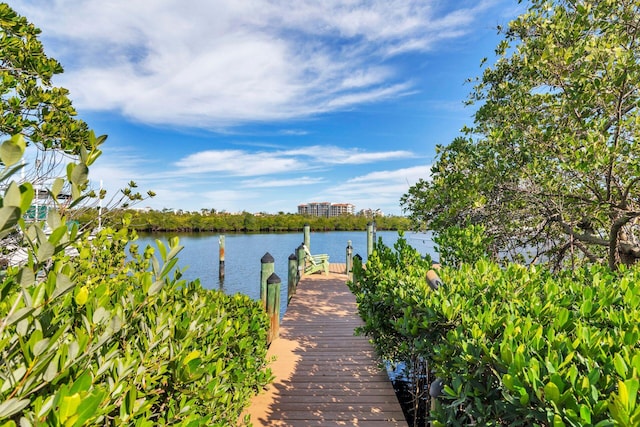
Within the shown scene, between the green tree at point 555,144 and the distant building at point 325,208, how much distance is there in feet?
338

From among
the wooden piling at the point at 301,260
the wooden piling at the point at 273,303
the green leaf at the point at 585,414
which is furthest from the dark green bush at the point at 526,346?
the wooden piling at the point at 301,260

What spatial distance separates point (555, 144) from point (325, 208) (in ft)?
367

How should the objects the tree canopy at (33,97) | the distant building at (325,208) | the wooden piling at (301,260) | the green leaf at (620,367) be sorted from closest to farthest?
1. the green leaf at (620,367)
2. the tree canopy at (33,97)
3. the wooden piling at (301,260)
4. the distant building at (325,208)

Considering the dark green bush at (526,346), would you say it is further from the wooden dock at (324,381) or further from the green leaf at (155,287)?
the green leaf at (155,287)

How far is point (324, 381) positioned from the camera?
13.6ft

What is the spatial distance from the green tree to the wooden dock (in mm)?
2763

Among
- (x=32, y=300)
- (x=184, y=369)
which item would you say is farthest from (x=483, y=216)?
(x=32, y=300)

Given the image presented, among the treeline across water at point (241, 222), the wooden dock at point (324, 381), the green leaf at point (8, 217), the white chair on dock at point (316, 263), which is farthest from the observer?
Result: the treeline across water at point (241, 222)

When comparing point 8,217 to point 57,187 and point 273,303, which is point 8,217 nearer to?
point 57,187

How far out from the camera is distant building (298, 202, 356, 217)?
111 meters

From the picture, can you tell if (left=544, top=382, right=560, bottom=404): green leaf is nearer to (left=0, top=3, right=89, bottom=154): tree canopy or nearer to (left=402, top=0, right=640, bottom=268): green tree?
(left=402, top=0, right=640, bottom=268): green tree

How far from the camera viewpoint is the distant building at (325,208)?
11119cm

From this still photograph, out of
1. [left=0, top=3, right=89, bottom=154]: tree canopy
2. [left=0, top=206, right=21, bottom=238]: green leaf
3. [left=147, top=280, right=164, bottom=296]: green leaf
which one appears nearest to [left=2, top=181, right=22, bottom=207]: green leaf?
[left=0, top=206, right=21, bottom=238]: green leaf

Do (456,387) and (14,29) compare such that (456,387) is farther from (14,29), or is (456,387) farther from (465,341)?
(14,29)
